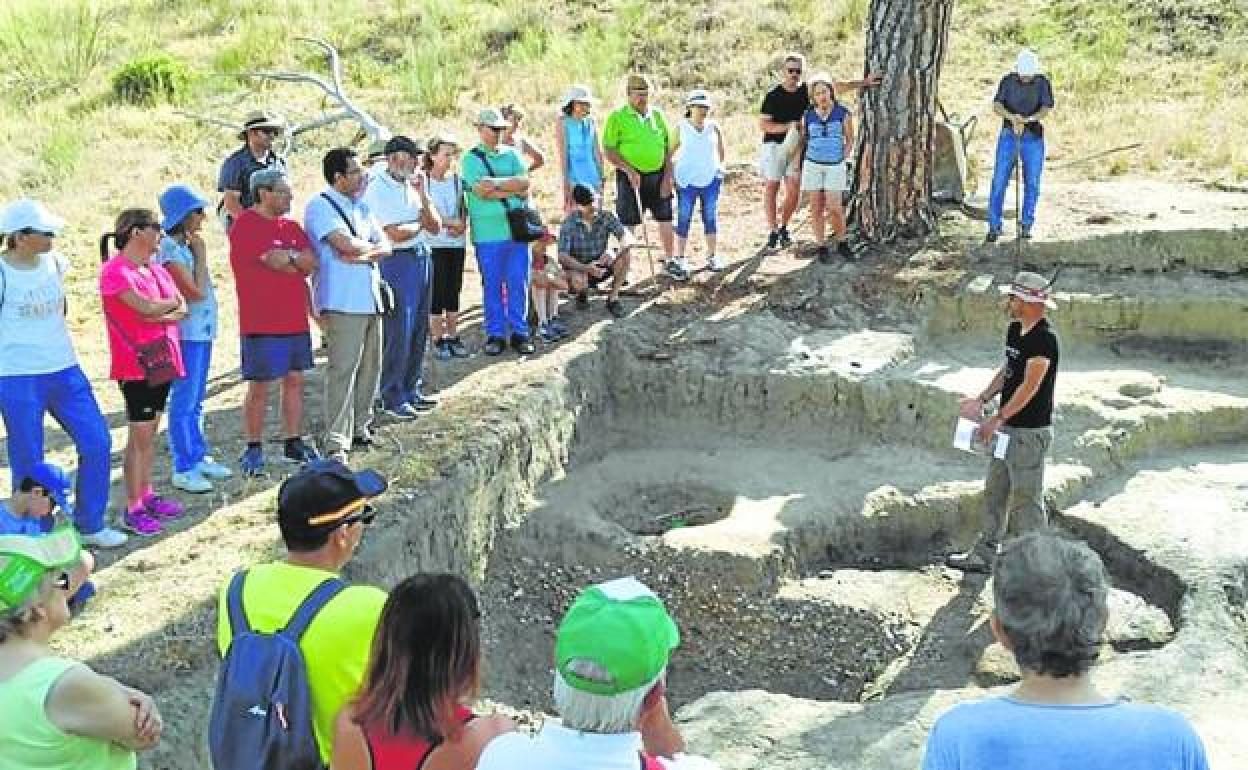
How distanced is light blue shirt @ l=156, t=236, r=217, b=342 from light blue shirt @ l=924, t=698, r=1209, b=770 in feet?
17.8

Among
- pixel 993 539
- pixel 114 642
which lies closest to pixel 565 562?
pixel 993 539

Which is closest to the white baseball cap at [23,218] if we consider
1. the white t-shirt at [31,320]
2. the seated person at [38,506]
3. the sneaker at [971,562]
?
the white t-shirt at [31,320]

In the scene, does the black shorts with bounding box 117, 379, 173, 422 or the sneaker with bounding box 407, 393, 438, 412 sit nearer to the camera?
the black shorts with bounding box 117, 379, 173, 422

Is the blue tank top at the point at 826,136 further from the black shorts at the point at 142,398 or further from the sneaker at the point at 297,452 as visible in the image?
the black shorts at the point at 142,398

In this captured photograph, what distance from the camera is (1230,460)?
10109 mm

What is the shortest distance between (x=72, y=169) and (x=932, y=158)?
8333mm

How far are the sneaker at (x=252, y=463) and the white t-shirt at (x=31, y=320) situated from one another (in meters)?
1.53

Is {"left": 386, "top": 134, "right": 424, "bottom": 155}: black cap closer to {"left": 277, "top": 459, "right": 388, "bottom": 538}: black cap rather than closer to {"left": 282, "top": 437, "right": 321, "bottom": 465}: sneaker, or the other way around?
{"left": 282, "top": 437, "right": 321, "bottom": 465}: sneaker

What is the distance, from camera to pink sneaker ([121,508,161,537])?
757cm

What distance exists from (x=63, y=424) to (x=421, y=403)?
2.63 m

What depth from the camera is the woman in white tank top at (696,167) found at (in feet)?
38.7

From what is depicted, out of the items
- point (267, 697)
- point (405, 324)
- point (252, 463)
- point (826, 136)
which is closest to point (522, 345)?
point (405, 324)

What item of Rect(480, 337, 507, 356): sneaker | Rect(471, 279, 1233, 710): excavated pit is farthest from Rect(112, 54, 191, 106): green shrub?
Rect(471, 279, 1233, 710): excavated pit

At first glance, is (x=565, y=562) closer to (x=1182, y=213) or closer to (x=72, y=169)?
(x=1182, y=213)
